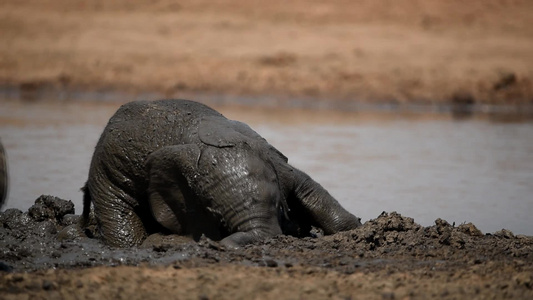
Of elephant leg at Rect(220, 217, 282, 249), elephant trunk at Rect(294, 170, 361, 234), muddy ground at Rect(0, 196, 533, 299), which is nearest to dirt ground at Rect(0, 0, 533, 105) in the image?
muddy ground at Rect(0, 196, 533, 299)

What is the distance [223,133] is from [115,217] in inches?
44.3

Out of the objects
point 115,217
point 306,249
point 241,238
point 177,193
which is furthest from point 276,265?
point 115,217

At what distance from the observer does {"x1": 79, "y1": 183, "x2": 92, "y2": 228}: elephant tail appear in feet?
25.8

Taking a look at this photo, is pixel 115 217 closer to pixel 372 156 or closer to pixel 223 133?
pixel 223 133

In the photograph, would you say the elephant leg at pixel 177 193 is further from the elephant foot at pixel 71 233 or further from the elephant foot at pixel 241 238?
the elephant foot at pixel 71 233

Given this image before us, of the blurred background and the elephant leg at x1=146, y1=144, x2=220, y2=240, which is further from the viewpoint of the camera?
the blurred background

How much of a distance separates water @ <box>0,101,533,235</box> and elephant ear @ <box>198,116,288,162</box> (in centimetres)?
276

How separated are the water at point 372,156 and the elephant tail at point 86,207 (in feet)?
5.96

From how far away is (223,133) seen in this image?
283 inches

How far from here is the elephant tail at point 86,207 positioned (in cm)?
785

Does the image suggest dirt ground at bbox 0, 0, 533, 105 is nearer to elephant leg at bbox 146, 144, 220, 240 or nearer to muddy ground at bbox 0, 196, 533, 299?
muddy ground at bbox 0, 196, 533, 299

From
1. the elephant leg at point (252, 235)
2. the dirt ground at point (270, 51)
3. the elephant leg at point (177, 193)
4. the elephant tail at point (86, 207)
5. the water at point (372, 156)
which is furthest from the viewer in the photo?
the dirt ground at point (270, 51)

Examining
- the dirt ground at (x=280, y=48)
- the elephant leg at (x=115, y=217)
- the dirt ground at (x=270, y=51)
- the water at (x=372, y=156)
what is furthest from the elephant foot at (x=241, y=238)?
the dirt ground at (x=280, y=48)

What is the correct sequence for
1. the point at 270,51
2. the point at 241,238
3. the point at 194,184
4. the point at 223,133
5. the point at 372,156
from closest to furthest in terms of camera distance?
the point at 241,238, the point at 194,184, the point at 223,133, the point at 372,156, the point at 270,51
